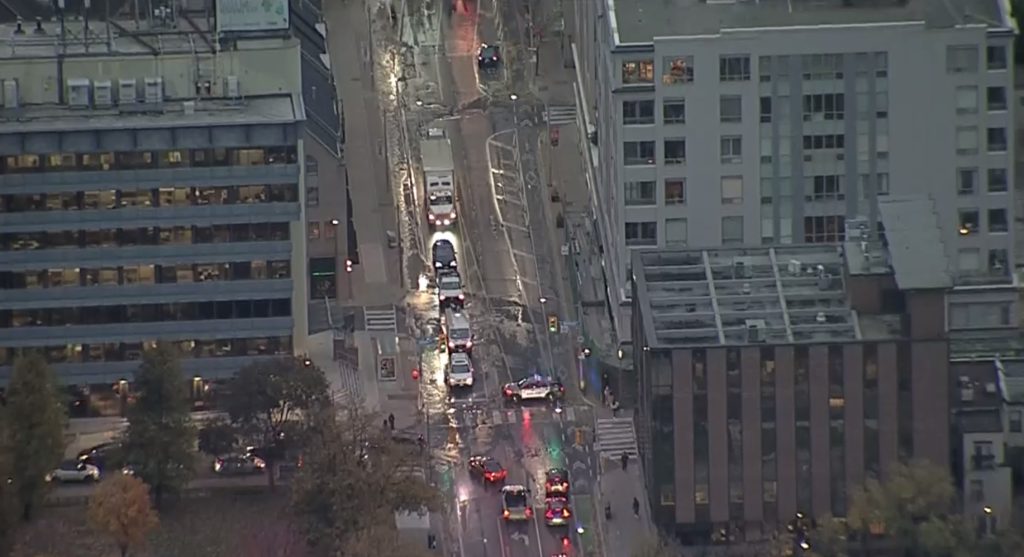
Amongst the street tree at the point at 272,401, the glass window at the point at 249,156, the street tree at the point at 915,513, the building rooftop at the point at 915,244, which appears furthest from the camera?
the glass window at the point at 249,156

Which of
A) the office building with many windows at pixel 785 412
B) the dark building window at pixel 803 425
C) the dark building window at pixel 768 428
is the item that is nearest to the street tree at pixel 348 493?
the office building with many windows at pixel 785 412

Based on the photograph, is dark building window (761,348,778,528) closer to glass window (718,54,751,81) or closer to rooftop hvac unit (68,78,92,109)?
glass window (718,54,751,81)

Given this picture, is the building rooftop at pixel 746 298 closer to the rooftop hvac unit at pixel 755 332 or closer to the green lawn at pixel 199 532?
the rooftop hvac unit at pixel 755 332

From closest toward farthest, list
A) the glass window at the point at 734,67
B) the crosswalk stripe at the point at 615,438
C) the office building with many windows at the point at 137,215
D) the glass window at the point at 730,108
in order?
the crosswalk stripe at the point at 615,438 → the office building with many windows at the point at 137,215 → the glass window at the point at 734,67 → the glass window at the point at 730,108

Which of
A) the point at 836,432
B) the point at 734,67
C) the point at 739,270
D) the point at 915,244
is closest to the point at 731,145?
the point at 734,67

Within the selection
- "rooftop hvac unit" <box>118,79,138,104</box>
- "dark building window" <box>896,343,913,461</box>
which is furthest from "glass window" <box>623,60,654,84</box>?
"rooftop hvac unit" <box>118,79,138,104</box>

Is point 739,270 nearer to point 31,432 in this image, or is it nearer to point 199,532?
point 199,532
